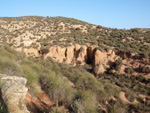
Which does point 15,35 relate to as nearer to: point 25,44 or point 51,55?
point 25,44

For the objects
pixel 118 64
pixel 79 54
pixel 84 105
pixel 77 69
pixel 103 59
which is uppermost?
pixel 79 54

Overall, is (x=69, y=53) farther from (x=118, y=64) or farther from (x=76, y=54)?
Result: (x=118, y=64)

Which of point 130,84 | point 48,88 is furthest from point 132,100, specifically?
point 48,88

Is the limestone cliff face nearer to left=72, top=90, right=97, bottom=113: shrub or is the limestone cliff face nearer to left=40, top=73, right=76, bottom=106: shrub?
left=40, top=73, right=76, bottom=106: shrub

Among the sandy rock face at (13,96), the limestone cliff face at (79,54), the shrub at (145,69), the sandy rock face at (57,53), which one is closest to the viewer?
the sandy rock face at (13,96)

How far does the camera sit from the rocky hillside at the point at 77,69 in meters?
6.01

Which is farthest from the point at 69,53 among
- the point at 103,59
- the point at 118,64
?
the point at 118,64

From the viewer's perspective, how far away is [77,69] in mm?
14461

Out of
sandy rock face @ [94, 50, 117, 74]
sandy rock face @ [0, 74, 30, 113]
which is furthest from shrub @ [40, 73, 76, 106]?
sandy rock face @ [94, 50, 117, 74]

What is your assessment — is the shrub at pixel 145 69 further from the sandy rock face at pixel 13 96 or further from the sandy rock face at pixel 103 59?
the sandy rock face at pixel 13 96

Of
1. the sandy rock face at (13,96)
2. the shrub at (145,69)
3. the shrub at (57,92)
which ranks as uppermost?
the sandy rock face at (13,96)

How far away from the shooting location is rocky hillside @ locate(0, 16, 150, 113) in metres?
6.01

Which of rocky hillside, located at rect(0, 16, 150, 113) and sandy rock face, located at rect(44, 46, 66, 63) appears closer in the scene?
rocky hillside, located at rect(0, 16, 150, 113)

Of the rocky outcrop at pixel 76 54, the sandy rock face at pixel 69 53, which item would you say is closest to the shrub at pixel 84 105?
the rocky outcrop at pixel 76 54
